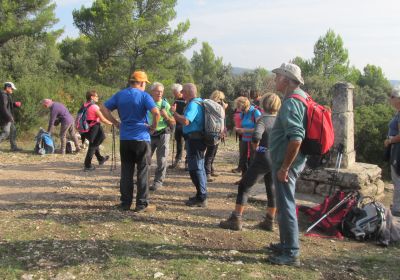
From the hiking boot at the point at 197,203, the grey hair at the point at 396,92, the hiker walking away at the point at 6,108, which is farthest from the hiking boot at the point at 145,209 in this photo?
the hiker walking away at the point at 6,108

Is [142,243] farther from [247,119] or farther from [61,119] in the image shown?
[61,119]

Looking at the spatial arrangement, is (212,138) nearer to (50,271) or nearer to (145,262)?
(145,262)

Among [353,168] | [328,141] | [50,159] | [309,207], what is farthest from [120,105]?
[50,159]

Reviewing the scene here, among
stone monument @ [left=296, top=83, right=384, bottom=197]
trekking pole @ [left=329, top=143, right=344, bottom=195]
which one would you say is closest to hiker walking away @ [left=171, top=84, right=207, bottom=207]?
stone monument @ [left=296, top=83, right=384, bottom=197]

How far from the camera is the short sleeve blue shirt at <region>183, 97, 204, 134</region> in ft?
18.6

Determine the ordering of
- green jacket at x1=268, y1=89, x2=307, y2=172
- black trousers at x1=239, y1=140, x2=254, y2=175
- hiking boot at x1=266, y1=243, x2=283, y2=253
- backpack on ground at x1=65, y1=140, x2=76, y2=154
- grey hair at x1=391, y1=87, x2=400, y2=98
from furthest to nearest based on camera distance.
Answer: backpack on ground at x1=65, y1=140, x2=76, y2=154 → black trousers at x1=239, y1=140, x2=254, y2=175 → grey hair at x1=391, y1=87, x2=400, y2=98 → hiking boot at x1=266, y1=243, x2=283, y2=253 → green jacket at x1=268, y1=89, x2=307, y2=172

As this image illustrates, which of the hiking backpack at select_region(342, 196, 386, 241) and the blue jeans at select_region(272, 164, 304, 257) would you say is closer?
the blue jeans at select_region(272, 164, 304, 257)

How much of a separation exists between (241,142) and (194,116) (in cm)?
237

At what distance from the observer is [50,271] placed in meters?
3.61

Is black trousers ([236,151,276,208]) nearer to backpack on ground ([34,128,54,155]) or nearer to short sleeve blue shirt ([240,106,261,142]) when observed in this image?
short sleeve blue shirt ([240,106,261,142])

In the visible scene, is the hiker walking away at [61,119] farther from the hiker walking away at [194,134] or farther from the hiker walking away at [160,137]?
the hiker walking away at [194,134]

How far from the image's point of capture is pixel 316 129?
12.6 ft

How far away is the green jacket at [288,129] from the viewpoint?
3.70m

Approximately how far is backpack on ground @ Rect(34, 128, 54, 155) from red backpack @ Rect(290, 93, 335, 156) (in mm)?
8213
